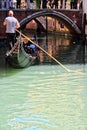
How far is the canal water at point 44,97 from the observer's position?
5965 millimetres

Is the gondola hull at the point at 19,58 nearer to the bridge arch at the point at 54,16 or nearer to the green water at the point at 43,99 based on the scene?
the green water at the point at 43,99

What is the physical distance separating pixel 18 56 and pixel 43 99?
2.88 metres

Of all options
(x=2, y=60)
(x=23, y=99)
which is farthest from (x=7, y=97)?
(x=2, y=60)

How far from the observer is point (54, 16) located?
801 inches

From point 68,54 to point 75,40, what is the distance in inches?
210

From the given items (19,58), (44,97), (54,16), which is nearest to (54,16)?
(54,16)

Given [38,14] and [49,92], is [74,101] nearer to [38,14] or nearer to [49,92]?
[49,92]

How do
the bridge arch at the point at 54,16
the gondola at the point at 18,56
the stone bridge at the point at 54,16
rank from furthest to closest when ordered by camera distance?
the bridge arch at the point at 54,16 → the stone bridge at the point at 54,16 → the gondola at the point at 18,56

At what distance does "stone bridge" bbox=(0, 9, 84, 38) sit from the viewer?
Answer: 19.6 meters

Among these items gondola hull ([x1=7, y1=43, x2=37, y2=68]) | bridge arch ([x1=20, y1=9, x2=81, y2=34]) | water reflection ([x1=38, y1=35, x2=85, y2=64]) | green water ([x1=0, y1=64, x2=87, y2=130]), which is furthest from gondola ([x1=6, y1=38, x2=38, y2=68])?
bridge arch ([x1=20, y1=9, x2=81, y2=34])

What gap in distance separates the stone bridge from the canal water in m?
7.85

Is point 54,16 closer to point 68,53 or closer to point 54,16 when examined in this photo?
point 54,16

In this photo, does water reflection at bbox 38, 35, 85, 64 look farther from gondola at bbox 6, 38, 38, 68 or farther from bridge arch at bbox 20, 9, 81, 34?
gondola at bbox 6, 38, 38, 68

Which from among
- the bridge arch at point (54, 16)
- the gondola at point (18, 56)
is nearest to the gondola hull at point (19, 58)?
the gondola at point (18, 56)
